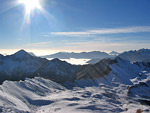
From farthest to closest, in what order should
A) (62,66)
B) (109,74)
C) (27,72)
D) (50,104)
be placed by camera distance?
1. (27,72)
2. (62,66)
3. (109,74)
4. (50,104)

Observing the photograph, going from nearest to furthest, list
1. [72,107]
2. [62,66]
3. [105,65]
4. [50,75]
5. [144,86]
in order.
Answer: [72,107]
[144,86]
[105,65]
[50,75]
[62,66]

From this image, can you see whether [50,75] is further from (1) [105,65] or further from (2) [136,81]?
(2) [136,81]

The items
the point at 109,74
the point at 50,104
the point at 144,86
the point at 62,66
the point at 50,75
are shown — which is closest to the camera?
the point at 50,104

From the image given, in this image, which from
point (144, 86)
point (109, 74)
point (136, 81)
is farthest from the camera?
point (109, 74)

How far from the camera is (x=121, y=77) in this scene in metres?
142

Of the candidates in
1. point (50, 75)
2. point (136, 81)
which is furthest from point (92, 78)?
point (50, 75)

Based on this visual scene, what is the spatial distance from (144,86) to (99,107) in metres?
91.3

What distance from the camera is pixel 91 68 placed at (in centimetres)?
15650

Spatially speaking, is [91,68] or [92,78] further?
[91,68]

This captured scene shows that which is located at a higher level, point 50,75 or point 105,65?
point 105,65

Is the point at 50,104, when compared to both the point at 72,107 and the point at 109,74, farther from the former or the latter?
the point at 109,74

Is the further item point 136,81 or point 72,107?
point 136,81

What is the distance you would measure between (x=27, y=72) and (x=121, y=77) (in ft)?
413

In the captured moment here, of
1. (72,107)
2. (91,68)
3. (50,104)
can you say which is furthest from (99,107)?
(91,68)
